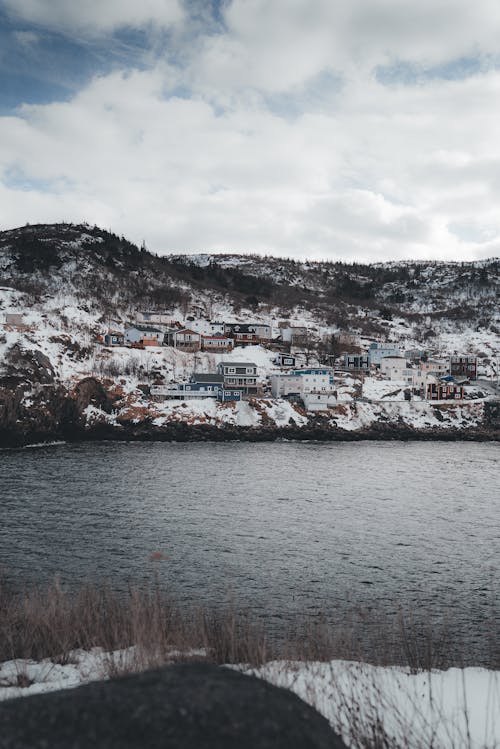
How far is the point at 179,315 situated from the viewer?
309 feet

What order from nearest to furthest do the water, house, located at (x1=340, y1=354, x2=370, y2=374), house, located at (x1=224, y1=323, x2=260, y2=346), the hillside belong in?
the water
the hillside
house, located at (x1=340, y1=354, x2=370, y2=374)
house, located at (x1=224, y1=323, x2=260, y2=346)

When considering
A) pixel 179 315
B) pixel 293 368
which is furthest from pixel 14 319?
pixel 179 315

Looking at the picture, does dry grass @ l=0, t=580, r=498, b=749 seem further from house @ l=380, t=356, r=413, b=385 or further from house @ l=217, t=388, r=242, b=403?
house @ l=380, t=356, r=413, b=385

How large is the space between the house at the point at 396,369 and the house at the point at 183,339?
1099 inches

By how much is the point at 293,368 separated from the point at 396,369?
1492 centimetres

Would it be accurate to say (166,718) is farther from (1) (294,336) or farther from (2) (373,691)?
(1) (294,336)

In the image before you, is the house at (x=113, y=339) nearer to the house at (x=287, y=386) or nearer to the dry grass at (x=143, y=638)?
the house at (x=287, y=386)

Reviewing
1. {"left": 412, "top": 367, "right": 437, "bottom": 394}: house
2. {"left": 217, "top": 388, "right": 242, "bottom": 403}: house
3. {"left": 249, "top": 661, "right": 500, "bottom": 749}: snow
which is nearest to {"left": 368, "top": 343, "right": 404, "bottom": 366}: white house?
{"left": 412, "top": 367, "right": 437, "bottom": 394}: house

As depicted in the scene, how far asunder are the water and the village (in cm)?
1848

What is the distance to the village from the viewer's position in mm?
58281

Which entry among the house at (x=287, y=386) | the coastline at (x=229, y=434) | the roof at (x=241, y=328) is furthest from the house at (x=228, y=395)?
the roof at (x=241, y=328)

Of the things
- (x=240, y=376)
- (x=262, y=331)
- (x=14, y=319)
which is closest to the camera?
(x=240, y=376)

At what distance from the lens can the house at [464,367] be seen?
3031 inches

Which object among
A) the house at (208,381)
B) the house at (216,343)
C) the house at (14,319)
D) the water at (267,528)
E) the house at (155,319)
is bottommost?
the water at (267,528)
